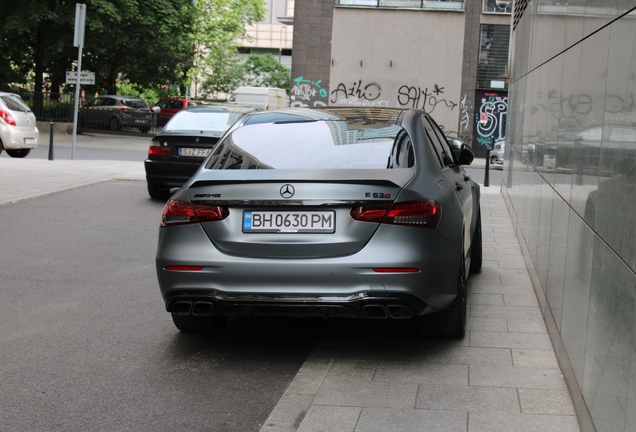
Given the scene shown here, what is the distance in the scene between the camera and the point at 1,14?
A: 35.4 metres

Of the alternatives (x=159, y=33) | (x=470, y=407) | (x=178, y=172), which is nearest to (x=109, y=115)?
(x=159, y=33)

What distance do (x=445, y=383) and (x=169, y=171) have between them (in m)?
9.35

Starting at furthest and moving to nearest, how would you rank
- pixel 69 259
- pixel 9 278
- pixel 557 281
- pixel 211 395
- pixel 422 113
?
pixel 69 259 < pixel 9 278 < pixel 422 113 < pixel 557 281 < pixel 211 395

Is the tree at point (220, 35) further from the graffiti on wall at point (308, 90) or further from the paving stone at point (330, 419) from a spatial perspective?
the paving stone at point (330, 419)

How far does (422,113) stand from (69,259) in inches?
156

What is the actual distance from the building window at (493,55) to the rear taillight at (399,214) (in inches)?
1279

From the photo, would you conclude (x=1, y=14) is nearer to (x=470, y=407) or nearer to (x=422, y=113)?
(x=422, y=113)

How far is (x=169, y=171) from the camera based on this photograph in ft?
44.3

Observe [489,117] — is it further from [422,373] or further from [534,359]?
[422,373]

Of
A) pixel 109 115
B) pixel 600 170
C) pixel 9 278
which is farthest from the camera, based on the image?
pixel 109 115

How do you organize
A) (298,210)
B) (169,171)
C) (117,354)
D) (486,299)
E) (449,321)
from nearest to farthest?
(298,210) → (117,354) → (449,321) → (486,299) → (169,171)

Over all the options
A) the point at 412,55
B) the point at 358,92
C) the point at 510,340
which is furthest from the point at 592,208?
the point at 358,92

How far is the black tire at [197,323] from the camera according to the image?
19.4 ft

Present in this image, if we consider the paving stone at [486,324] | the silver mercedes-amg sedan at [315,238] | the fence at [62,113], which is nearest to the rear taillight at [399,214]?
the silver mercedes-amg sedan at [315,238]
